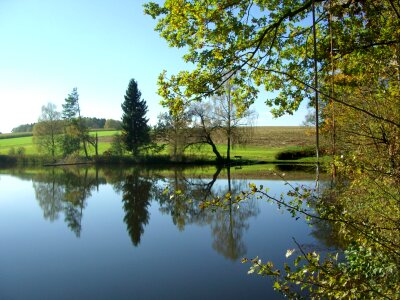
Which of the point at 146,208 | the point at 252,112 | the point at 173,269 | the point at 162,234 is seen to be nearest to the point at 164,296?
the point at 173,269

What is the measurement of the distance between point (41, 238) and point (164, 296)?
6.92 m

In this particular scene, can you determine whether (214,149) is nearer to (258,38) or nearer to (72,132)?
(72,132)

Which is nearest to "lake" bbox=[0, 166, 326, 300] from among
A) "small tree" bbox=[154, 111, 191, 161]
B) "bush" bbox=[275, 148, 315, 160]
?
"small tree" bbox=[154, 111, 191, 161]

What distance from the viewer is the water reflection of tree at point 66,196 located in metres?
15.6

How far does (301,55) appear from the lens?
645 cm

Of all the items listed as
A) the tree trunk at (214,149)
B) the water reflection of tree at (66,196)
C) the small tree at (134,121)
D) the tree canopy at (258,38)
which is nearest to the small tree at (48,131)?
the small tree at (134,121)

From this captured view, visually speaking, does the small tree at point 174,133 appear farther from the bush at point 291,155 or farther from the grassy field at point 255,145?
the bush at point 291,155

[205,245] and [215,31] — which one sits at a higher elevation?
[215,31]

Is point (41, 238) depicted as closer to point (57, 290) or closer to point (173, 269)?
point (57, 290)

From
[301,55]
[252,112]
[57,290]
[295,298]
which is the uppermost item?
[252,112]

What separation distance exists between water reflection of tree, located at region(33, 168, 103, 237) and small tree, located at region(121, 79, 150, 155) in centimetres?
1282

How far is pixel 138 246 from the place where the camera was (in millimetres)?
11141

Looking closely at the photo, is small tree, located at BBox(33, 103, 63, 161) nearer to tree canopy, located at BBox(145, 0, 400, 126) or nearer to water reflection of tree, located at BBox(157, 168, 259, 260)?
water reflection of tree, located at BBox(157, 168, 259, 260)

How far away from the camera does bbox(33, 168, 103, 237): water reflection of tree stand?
1561cm
